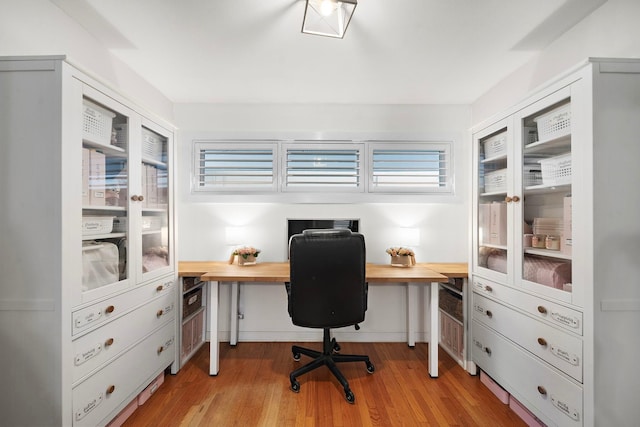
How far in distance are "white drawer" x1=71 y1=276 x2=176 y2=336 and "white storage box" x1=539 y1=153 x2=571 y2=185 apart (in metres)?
2.62

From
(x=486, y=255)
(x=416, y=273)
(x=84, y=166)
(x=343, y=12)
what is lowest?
(x=416, y=273)

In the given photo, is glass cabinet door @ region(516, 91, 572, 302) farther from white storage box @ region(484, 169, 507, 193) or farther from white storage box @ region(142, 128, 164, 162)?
white storage box @ region(142, 128, 164, 162)

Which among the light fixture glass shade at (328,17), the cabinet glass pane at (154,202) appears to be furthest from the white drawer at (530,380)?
the cabinet glass pane at (154,202)

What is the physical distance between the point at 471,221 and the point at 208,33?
2.43 meters

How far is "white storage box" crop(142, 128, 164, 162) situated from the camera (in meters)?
1.86

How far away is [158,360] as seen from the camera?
1.95 meters

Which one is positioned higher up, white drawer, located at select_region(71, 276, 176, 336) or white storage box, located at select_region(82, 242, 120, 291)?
white storage box, located at select_region(82, 242, 120, 291)

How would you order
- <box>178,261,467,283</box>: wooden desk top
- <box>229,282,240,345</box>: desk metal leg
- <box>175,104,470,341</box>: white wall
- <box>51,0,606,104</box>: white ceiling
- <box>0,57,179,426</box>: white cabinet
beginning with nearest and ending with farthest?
1. <box>0,57,179,426</box>: white cabinet
2. <box>51,0,606,104</box>: white ceiling
3. <box>178,261,467,283</box>: wooden desk top
4. <box>229,282,240,345</box>: desk metal leg
5. <box>175,104,470,341</box>: white wall

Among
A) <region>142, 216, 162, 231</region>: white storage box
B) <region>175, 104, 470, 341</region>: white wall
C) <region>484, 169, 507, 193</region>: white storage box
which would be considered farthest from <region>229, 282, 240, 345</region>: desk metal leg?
<region>484, 169, 507, 193</region>: white storage box

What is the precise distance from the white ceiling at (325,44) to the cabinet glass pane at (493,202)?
66cm

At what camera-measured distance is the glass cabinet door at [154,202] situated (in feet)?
6.08
